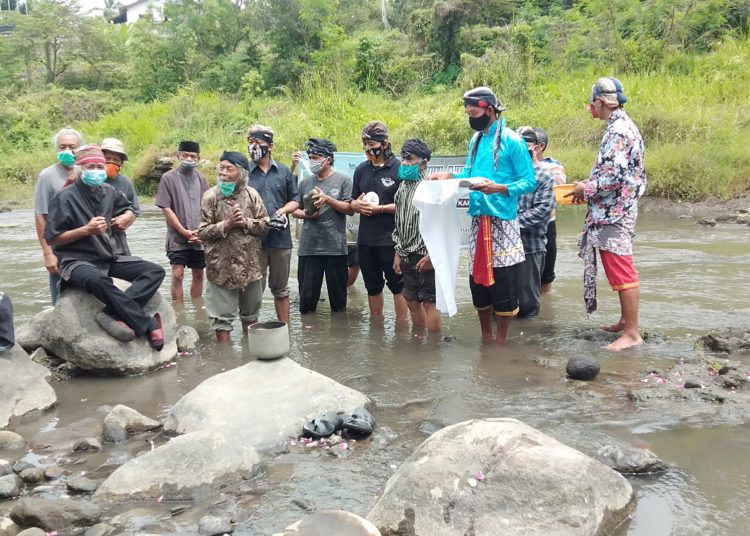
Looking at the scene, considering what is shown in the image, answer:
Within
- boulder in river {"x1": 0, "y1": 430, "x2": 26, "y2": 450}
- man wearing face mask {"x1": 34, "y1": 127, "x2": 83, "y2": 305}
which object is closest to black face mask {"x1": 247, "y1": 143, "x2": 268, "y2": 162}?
man wearing face mask {"x1": 34, "y1": 127, "x2": 83, "y2": 305}

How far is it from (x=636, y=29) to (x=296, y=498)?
2120 centimetres

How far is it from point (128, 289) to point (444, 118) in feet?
46.7

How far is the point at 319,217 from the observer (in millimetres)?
6801

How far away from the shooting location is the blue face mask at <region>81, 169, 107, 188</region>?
569 centimetres

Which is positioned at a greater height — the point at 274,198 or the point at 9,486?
the point at 274,198

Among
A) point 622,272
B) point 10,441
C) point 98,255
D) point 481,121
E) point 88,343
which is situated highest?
point 481,121

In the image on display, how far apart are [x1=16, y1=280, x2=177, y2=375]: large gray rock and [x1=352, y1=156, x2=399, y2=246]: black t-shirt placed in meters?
2.18

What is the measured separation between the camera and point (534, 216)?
664cm

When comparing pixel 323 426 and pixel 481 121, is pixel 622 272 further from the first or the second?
pixel 323 426

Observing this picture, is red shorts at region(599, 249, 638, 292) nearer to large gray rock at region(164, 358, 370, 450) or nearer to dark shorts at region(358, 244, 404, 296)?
dark shorts at region(358, 244, 404, 296)

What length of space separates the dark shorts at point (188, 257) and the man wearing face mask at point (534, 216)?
3499 mm

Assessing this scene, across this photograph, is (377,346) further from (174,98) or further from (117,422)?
(174,98)

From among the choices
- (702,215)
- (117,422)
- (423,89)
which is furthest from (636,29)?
(117,422)

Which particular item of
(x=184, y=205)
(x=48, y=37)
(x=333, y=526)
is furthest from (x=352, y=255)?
(x=48, y=37)
